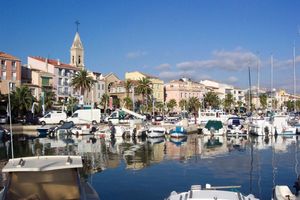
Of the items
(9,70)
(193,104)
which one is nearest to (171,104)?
(193,104)

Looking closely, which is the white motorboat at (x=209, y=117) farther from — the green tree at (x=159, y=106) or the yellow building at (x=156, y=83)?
the yellow building at (x=156, y=83)

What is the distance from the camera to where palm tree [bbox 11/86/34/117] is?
272ft

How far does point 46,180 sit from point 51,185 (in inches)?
7.9

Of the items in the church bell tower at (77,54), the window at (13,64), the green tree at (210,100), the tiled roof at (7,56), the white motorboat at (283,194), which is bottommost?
the white motorboat at (283,194)

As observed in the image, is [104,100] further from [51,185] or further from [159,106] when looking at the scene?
[51,185]

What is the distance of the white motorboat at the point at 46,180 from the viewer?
1072 cm

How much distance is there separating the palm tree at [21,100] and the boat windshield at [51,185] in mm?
75589

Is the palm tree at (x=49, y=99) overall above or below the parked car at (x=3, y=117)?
above

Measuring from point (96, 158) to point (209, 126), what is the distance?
35891mm

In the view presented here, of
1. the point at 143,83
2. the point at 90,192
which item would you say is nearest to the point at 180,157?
the point at 90,192

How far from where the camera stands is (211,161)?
1453 inches

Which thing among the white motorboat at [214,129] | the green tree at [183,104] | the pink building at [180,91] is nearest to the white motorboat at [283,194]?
the white motorboat at [214,129]

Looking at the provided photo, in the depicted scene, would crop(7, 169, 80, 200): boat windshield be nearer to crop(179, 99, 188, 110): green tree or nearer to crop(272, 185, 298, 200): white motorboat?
crop(272, 185, 298, 200): white motorboat

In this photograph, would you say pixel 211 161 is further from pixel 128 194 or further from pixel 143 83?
pixel 143 83
